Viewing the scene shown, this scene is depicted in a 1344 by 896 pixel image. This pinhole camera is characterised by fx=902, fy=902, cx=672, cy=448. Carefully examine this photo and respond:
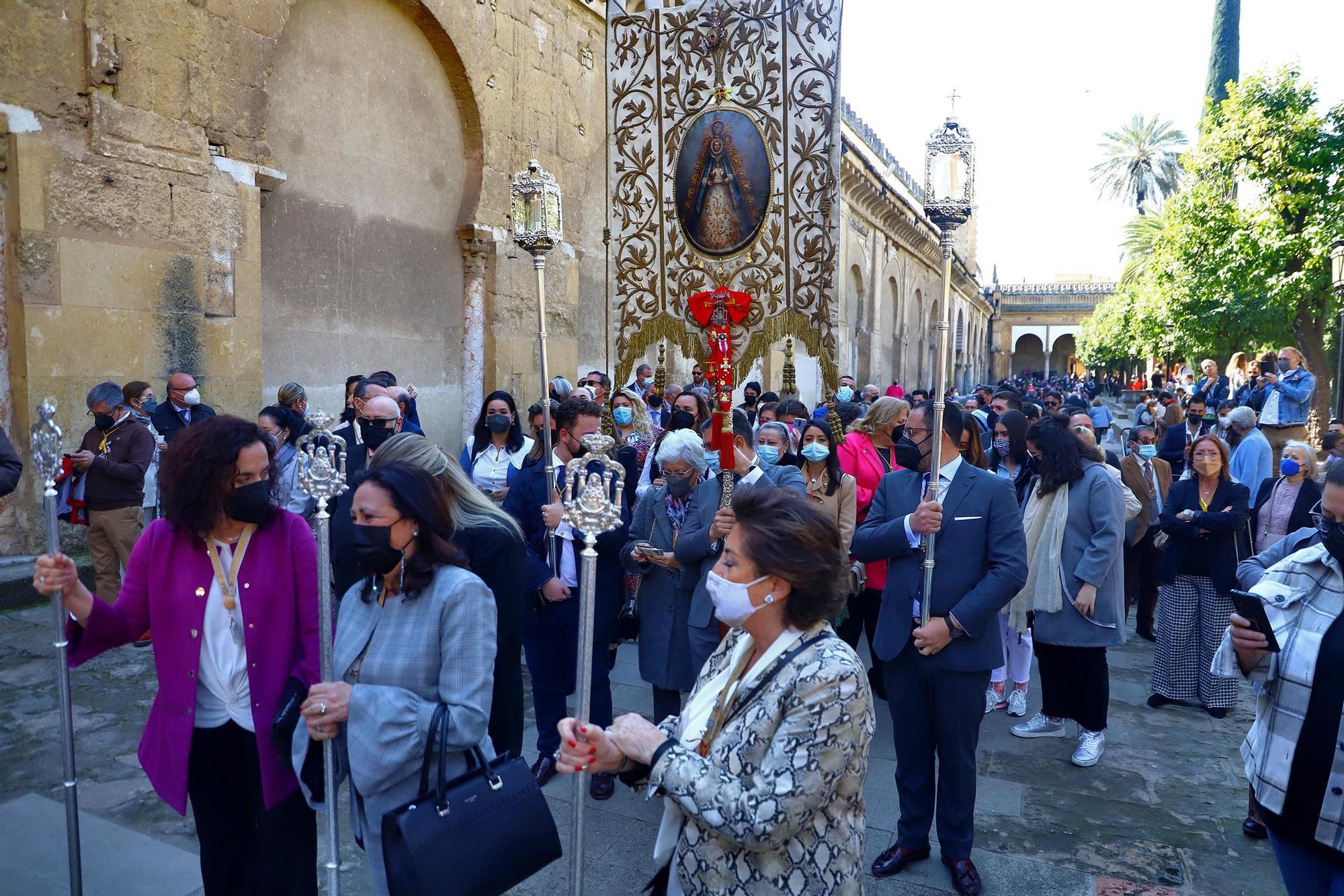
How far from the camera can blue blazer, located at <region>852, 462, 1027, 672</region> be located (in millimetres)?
3809

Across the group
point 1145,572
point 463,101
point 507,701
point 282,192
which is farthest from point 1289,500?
point 463,101

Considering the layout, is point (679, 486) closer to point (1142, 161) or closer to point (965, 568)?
point (965, 568)

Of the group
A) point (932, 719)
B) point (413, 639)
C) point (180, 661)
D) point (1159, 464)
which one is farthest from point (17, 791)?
point (1159, 464)

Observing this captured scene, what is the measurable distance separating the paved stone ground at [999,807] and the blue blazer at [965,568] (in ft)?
3.39

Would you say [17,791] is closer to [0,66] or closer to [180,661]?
[180,661]

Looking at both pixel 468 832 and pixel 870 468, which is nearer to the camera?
pixel 468 832

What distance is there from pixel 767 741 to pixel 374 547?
132 cm

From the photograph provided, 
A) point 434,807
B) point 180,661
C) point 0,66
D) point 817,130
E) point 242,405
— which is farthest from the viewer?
point 242,405

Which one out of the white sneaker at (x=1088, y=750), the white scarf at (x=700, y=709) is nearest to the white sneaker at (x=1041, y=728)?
the white sneaker at (x=1088, y=750)

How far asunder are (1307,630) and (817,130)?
12.6 ft

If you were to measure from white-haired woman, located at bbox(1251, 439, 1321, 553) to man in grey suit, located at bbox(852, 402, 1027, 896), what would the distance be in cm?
315

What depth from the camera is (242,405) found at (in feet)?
29.4

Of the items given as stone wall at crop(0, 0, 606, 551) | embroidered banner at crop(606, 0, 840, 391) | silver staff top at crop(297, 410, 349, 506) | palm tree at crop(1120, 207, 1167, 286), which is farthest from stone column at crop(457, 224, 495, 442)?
palm tree at crop(1120, 207, 1167, 286)

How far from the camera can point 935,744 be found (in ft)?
13.0
